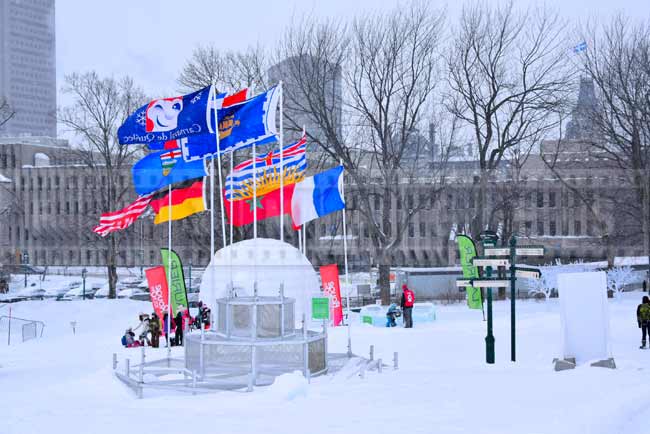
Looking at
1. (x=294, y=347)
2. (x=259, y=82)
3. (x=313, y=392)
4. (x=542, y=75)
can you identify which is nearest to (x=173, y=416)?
(x=313, y=392)

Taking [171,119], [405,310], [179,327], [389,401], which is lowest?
[389,401]

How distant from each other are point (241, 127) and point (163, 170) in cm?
216

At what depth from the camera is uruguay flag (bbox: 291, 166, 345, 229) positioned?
24.3 metres

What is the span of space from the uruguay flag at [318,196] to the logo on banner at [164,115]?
16.4 ft

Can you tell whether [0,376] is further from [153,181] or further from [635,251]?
[635,251]

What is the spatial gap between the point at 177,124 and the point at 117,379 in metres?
6.53

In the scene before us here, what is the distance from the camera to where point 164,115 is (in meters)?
20.7

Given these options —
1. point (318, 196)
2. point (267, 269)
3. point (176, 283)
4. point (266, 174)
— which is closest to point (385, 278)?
point (267, 269)

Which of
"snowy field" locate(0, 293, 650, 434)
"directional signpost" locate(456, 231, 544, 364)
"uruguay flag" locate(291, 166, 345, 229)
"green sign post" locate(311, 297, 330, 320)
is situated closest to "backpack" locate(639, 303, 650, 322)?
"snowy field" locate(0, 293, 650, 434)

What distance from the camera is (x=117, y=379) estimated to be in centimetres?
1716

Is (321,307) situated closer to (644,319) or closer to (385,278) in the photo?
(644,319)

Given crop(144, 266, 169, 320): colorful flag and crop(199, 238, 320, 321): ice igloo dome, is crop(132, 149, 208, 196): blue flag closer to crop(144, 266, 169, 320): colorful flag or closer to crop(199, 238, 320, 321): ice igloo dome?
crop(199, 238, 320, 321): ice igloo dome

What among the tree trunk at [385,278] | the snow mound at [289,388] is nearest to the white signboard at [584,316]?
the snow mound at [289,388]

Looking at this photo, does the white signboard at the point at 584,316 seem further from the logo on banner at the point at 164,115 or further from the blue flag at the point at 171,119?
the logo on banner at the point at 164,115
